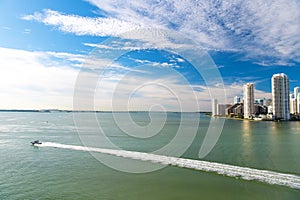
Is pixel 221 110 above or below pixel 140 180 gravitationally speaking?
above

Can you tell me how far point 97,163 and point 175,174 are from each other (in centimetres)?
417

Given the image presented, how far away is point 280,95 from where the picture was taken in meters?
55.0

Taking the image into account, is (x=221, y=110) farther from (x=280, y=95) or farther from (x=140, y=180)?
(x=140, y=180)

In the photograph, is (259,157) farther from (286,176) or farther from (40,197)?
(40,197)

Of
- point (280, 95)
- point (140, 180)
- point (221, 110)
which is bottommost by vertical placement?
point (140, 180)

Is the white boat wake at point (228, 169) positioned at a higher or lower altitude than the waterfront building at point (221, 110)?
lower

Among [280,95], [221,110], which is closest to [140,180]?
[280,95]

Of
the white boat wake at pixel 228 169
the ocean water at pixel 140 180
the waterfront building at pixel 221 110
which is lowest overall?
the ocean water at pixel 140 180

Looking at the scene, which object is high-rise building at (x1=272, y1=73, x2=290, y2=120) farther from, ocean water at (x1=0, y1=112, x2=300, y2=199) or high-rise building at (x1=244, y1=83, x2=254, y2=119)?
ocean water at (x1=0, y1=112, x2=300, y2=199)

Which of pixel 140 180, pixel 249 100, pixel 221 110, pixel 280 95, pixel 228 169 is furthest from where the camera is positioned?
pixel 221 110

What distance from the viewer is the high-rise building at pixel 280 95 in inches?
2169

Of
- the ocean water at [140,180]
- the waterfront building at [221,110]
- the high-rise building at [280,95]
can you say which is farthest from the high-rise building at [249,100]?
the ocean water at [140,180]

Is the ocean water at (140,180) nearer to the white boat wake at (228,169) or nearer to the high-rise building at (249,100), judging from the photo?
the white boat wake at (228,169)

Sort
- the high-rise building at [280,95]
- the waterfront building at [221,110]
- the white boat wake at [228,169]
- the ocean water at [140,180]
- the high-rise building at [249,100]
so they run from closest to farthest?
Answer: 1. the ocean water at [140,180]
2. the white boat wake at [228,169]
3. the high-rise building at [280,95]
4. the high-rise building at [249,100]
5. the waterfront building at [221,110]
